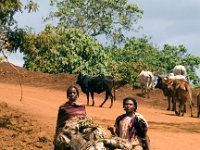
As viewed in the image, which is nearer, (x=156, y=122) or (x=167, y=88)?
(x=156, y=122)

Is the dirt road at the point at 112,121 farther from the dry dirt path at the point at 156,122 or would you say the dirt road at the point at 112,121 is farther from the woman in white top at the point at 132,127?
the woman in white top at the point at 132,127

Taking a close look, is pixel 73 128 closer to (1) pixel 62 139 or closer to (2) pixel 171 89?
(1) pixel 62 139

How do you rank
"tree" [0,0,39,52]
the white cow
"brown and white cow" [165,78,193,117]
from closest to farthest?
"tree" [0,0,39,52]
"brown and white cow" [165,78,193,117]
the white cow

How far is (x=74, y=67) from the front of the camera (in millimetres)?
38344

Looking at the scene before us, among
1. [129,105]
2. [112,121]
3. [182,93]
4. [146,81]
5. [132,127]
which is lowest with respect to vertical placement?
[112,121]

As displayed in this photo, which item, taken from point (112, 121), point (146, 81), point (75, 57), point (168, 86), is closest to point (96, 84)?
point (168, 86)

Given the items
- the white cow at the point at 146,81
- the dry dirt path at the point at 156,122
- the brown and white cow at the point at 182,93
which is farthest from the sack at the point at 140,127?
the white cow at the point at 146,81

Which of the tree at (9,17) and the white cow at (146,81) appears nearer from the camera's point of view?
the tree at (9,17)

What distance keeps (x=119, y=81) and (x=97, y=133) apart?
27.2 metres

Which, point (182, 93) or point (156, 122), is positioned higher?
point (182, 93)

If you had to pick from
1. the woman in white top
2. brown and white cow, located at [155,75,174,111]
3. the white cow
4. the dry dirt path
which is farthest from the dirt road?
the woman in white top

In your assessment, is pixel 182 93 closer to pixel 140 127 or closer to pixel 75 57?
pixel 75 57

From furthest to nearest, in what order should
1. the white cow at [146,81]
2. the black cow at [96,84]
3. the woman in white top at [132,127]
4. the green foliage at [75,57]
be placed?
the green foliage at [75,57] < the white cow at [146,81] < the black cow at [96,84] < the woman in white top at [132,127]

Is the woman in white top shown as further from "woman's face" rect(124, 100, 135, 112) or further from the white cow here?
the white cow
